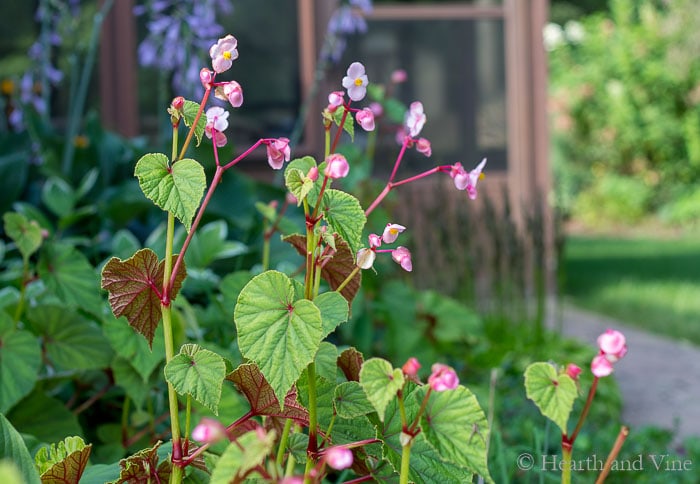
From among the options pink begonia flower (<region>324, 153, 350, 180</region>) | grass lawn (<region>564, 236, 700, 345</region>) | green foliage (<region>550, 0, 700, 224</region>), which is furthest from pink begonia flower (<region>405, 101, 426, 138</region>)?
green foliage (<region>550, 0, 700, 224</region>)

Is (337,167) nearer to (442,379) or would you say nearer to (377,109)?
(442,379)

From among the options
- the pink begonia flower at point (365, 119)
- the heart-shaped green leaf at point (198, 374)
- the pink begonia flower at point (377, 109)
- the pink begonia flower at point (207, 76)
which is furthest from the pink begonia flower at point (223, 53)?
the pink begonia flower at point (377, 109)

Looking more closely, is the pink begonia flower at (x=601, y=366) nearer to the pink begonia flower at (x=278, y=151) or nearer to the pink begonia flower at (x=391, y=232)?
the pink begonia flower at (x=391, y=232)

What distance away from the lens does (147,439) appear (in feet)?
4.09

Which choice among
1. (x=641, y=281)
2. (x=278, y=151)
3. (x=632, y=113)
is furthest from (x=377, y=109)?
(x=632, y=113)

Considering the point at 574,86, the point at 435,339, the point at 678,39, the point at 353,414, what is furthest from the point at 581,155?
the point at 353,414

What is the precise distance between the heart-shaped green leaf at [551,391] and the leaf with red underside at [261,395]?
0.19m

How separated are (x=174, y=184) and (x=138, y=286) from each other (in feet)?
0.43

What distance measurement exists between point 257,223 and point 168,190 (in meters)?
1.61

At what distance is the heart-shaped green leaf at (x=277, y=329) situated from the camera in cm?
61

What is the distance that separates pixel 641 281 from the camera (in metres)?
5.71

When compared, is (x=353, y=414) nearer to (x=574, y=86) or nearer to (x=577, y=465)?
(x=577, y=465)

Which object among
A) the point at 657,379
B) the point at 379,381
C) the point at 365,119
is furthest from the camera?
the point at 657,379

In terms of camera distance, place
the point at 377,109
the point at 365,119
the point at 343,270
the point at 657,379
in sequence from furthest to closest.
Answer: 1. the point at 657,379
2. the point at 377,109
3. the point at 343,270
4. the point at 365,119
